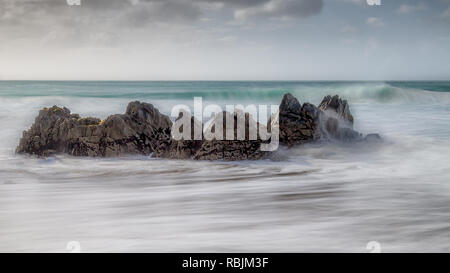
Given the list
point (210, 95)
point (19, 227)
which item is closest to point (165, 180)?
point (19, 227)

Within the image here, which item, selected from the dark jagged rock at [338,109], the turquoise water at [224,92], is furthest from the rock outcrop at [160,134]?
the turquoise water at [224,92]

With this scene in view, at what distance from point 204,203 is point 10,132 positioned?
12.2ft

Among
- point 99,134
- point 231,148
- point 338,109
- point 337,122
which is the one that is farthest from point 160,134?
point 338,109

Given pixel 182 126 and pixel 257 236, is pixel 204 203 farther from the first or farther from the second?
pixel 182 126

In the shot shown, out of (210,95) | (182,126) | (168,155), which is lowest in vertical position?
(168,155)

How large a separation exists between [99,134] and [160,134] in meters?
0.63

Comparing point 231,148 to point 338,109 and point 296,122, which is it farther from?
point 338,109

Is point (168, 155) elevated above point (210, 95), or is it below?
below

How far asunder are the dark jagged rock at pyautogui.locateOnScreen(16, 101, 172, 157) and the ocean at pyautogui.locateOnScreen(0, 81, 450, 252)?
0.46ft

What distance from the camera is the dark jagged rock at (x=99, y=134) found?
3422 millimetres

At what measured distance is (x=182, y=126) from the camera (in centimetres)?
341

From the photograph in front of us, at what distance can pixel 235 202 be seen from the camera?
238 cm

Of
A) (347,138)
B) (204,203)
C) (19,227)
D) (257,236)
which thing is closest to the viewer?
(257,236)

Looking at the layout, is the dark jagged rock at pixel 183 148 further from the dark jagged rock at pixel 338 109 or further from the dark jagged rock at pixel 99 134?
the dark jagged rock at pixel 338 109
